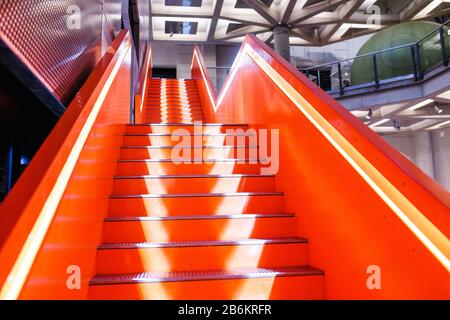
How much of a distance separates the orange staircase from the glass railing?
21.3ft

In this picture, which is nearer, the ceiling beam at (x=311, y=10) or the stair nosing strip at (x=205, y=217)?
the stair nosing strip at (x=205, y=217)

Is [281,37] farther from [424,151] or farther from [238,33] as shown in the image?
[424,151]

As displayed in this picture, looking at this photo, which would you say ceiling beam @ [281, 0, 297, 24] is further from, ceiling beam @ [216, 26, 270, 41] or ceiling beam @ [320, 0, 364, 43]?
ceiling beam @ [320, 0, 364, 43]

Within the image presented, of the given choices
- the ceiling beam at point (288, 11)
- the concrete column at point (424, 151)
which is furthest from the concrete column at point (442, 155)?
the ceiling beam at point (288, 11)

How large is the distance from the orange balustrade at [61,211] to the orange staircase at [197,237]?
186mm

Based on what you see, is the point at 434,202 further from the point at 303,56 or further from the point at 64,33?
the point at 303,56

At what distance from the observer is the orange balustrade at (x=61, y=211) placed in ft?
2.92

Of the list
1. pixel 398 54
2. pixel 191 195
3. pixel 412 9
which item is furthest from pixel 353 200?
pixel 412 9

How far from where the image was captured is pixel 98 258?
205 centimetres

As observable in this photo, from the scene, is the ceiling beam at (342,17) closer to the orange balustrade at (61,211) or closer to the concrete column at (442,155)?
the concrete column at (442,155)

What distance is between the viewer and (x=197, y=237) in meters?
2.36

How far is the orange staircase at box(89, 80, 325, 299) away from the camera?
6.34ft

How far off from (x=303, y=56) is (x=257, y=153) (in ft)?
44.7
